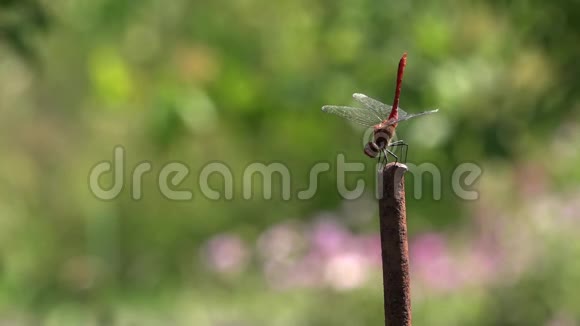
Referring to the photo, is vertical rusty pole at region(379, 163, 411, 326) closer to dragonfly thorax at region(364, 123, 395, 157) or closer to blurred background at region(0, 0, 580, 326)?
dragonfly thorax at region(364, 123, 395, 157)

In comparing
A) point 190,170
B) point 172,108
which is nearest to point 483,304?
point 172,108

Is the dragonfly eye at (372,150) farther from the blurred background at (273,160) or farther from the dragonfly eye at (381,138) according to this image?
the blurred background at (273,160)

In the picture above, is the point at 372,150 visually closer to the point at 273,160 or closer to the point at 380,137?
the point at 380,137

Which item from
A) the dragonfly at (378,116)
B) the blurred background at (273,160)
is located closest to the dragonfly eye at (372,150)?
the dragonfly at (378,116)

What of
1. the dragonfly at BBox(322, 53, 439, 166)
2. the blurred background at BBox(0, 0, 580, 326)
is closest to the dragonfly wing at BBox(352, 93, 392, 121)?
the dragonfly at BBox(322, 53, 439, 166)

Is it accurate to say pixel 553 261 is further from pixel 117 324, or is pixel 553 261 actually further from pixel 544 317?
pixel 117 324

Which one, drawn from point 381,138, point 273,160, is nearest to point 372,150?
point 381,138
